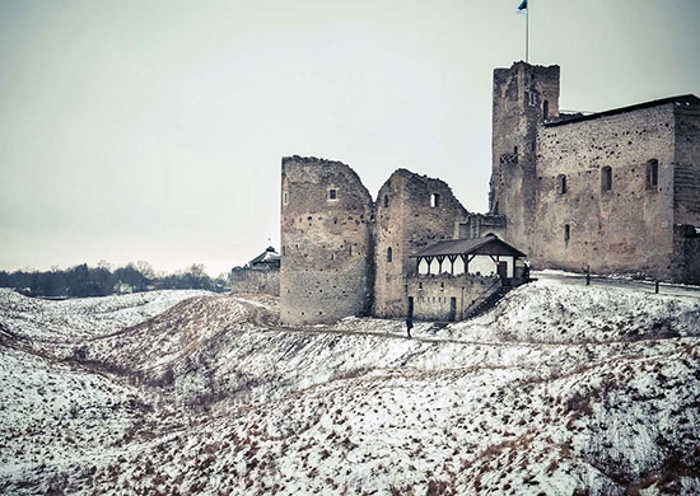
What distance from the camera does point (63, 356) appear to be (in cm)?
5162

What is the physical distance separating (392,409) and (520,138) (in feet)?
95.3

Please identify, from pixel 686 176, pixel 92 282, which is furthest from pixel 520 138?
pixel 92 282

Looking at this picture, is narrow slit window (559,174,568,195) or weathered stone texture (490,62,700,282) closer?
weathered stone texture (490,62,700,282)

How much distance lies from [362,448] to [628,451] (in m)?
8.81

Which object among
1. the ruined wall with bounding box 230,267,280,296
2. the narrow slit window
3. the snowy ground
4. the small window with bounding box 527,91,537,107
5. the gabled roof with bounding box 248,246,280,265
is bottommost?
the snowy ground

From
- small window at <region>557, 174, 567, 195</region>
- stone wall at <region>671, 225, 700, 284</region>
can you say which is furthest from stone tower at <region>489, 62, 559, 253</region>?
stone wall at <region>671, 225, 700, 284</region>

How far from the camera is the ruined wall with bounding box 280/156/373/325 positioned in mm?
47750

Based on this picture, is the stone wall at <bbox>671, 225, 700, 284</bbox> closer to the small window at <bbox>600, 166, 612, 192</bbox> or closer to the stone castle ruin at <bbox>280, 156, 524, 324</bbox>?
the small window at <bbox>600, 166, 612, 192</bbox>

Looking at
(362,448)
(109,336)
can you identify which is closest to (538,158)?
(362,448)

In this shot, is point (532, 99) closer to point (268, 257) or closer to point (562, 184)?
point (562, 184)

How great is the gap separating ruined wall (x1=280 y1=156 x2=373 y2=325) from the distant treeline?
9325 centimetres

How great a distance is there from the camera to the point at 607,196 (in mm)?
44719

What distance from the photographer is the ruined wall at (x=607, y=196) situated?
41.5 m

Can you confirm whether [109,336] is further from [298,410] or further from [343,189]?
[298,410]
